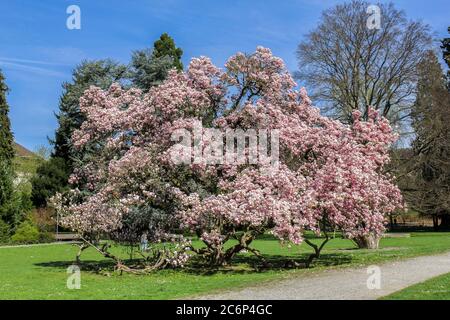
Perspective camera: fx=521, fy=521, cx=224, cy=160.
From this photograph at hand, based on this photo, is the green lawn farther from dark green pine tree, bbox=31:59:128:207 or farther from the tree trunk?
dark green pine tree, bbox=31:59:128:207

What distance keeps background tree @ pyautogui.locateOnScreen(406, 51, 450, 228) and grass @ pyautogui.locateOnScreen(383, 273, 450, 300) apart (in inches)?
925

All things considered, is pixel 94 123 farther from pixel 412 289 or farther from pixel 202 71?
pixel 412 289

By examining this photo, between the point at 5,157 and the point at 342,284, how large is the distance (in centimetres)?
3922

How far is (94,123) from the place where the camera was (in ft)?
66.1

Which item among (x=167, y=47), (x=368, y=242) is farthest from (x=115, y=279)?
(x=167, y=47)

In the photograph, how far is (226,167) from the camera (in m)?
17.8

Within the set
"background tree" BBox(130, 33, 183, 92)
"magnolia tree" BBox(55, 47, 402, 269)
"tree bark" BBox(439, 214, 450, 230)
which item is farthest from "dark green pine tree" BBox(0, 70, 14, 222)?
"tree bark" BBox(439, 214, 450, 230)

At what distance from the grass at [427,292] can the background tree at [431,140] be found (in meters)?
23.5

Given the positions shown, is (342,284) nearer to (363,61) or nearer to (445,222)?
(363,61)

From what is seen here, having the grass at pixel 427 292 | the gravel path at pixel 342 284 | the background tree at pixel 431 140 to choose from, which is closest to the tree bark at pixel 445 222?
the background tree at pixel 431 140

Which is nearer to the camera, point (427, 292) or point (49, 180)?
point (427, 292)

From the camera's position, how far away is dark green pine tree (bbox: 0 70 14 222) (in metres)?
39.4

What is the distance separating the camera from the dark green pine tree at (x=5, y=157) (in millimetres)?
39438
